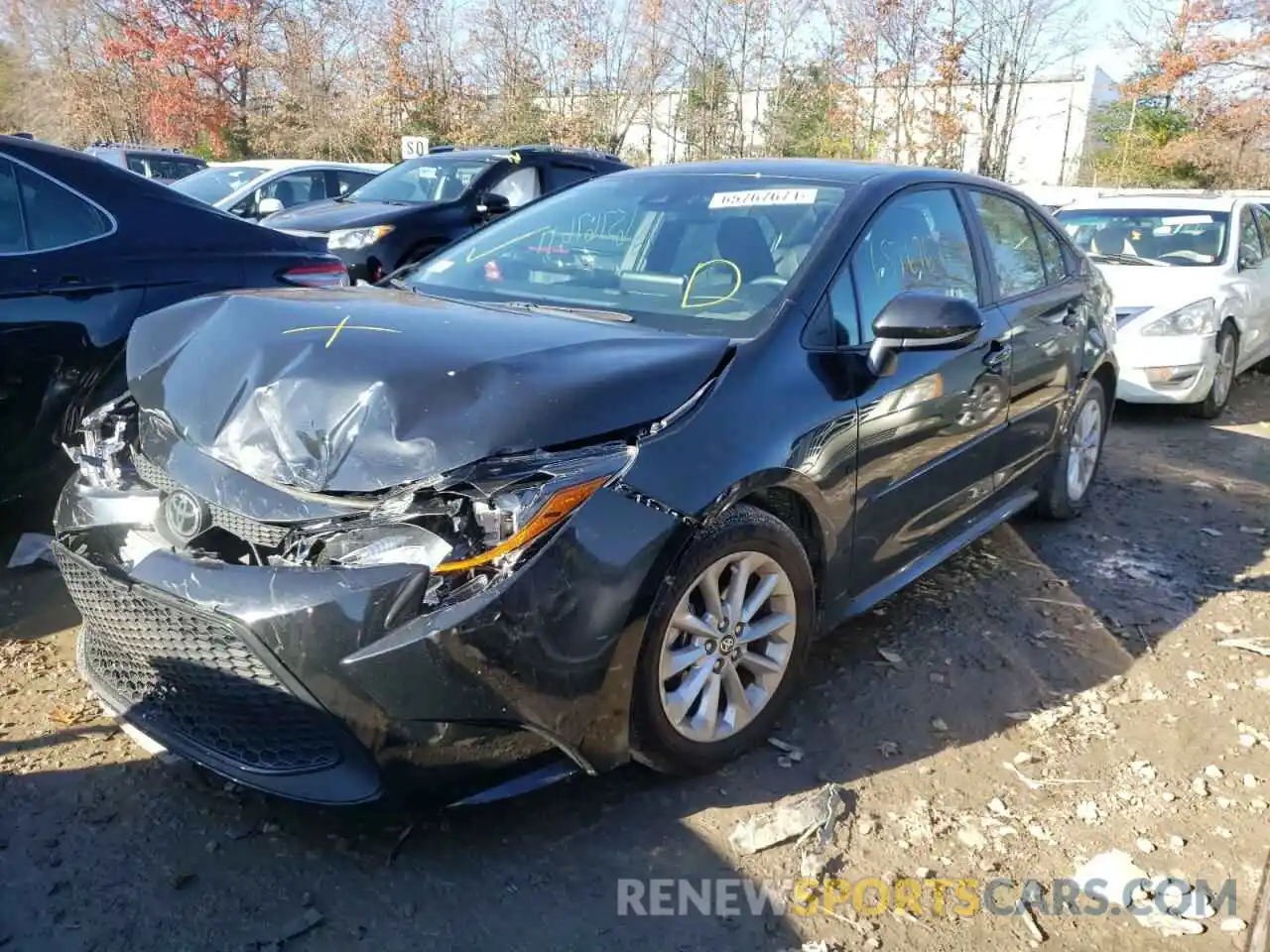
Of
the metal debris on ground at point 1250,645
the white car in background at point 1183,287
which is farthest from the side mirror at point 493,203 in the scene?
the metal debris on ground at point 1250,645

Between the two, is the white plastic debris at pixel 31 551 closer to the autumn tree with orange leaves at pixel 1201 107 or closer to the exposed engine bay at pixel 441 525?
the exposed engine bay at pixel 441 525

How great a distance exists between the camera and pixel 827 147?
20.5 metres

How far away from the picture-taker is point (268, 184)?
11.2 meters

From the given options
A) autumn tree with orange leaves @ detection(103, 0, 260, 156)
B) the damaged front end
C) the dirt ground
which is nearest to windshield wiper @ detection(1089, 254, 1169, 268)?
the dirt ground

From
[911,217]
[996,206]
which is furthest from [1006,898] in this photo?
[996,206]

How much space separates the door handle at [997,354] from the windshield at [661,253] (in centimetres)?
87

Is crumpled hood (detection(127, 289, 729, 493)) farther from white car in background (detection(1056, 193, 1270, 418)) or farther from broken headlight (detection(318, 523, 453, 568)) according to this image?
white car in background (detection(1056, 193, 1270, 418))

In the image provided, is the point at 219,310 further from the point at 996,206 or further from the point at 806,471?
the point at 996,206

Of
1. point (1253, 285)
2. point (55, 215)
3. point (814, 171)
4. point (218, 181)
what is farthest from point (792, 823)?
point (218, 181)

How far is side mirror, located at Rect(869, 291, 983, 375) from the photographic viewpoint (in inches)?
117

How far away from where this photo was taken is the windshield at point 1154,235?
8039 millimetres

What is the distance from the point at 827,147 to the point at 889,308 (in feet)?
61.7

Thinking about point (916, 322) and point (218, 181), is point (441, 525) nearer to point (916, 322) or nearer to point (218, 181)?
point (916, 322)

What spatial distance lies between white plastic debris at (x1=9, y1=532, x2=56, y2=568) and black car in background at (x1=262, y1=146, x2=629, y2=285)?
4.72 m
